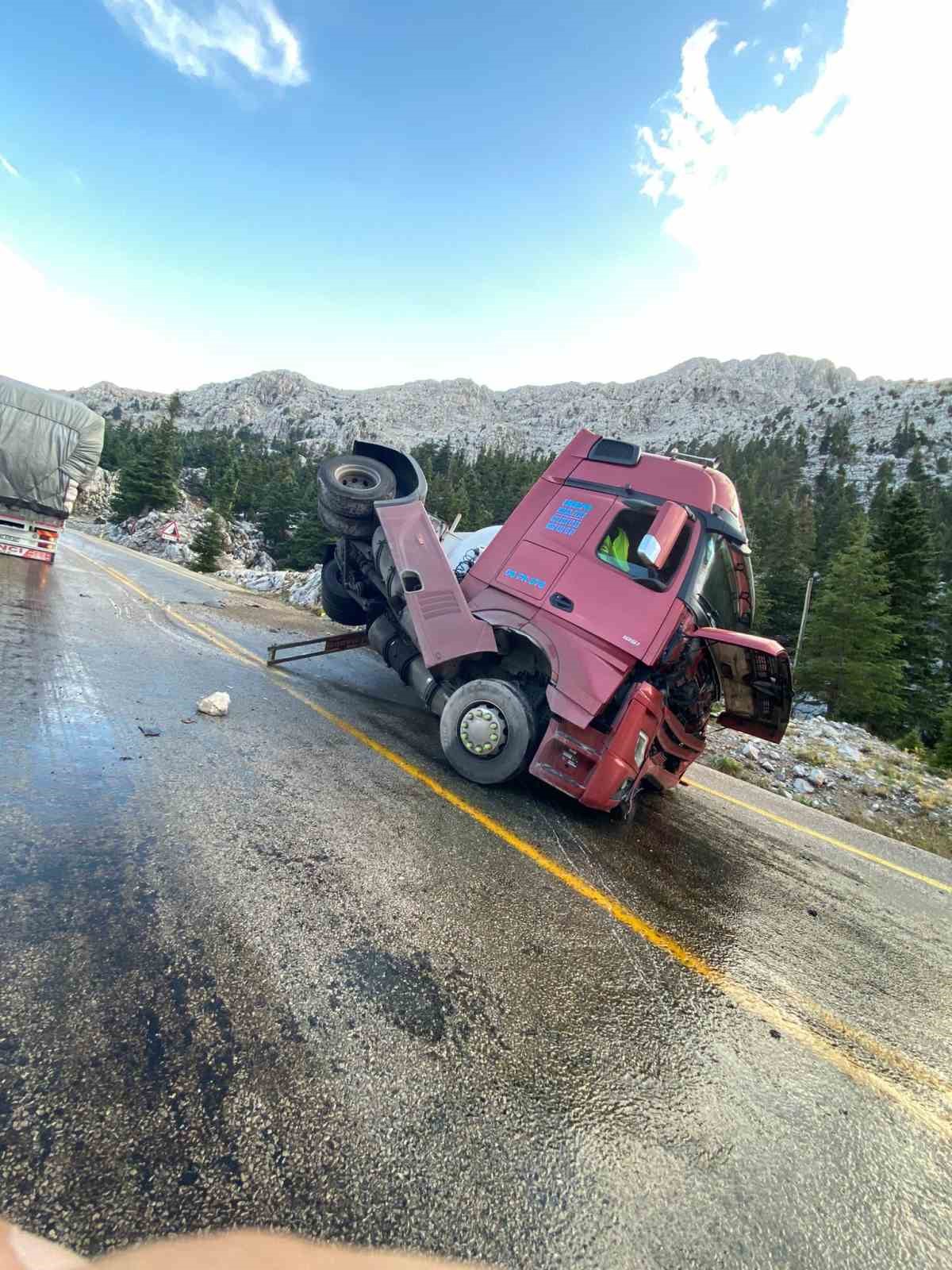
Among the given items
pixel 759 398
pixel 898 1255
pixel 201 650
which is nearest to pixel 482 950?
pixel 898 1255

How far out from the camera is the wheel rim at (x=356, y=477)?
6312 mm

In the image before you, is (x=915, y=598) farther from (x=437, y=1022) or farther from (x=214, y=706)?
(x=437, y=1022)

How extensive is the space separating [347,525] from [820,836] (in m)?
5.78

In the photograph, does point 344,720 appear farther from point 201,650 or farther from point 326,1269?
point 326,1269

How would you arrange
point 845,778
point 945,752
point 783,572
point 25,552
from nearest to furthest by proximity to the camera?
point 845,778
point 25,552
point 945,752
point 783,572

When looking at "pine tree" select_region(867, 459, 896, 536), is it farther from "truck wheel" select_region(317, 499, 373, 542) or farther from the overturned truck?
"truck wheel" select_region(317, 499, 373, 542)

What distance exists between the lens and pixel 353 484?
642 centimetres

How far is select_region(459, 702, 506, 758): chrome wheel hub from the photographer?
425cm

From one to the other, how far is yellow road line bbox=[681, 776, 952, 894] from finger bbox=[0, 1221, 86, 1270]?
5622 mm

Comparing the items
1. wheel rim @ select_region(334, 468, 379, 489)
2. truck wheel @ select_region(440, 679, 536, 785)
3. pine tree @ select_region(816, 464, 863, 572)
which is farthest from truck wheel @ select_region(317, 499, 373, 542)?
pine tree @ select_region(816, 464, 863, 572)

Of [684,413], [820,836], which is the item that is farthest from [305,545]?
[684,413]

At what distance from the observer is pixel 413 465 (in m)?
6.25

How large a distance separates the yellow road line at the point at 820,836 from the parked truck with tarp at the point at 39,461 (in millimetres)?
12566

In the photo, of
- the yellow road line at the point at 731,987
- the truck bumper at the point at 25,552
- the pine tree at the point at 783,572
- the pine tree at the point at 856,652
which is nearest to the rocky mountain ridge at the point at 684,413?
the pine tree at the point at 783,572
